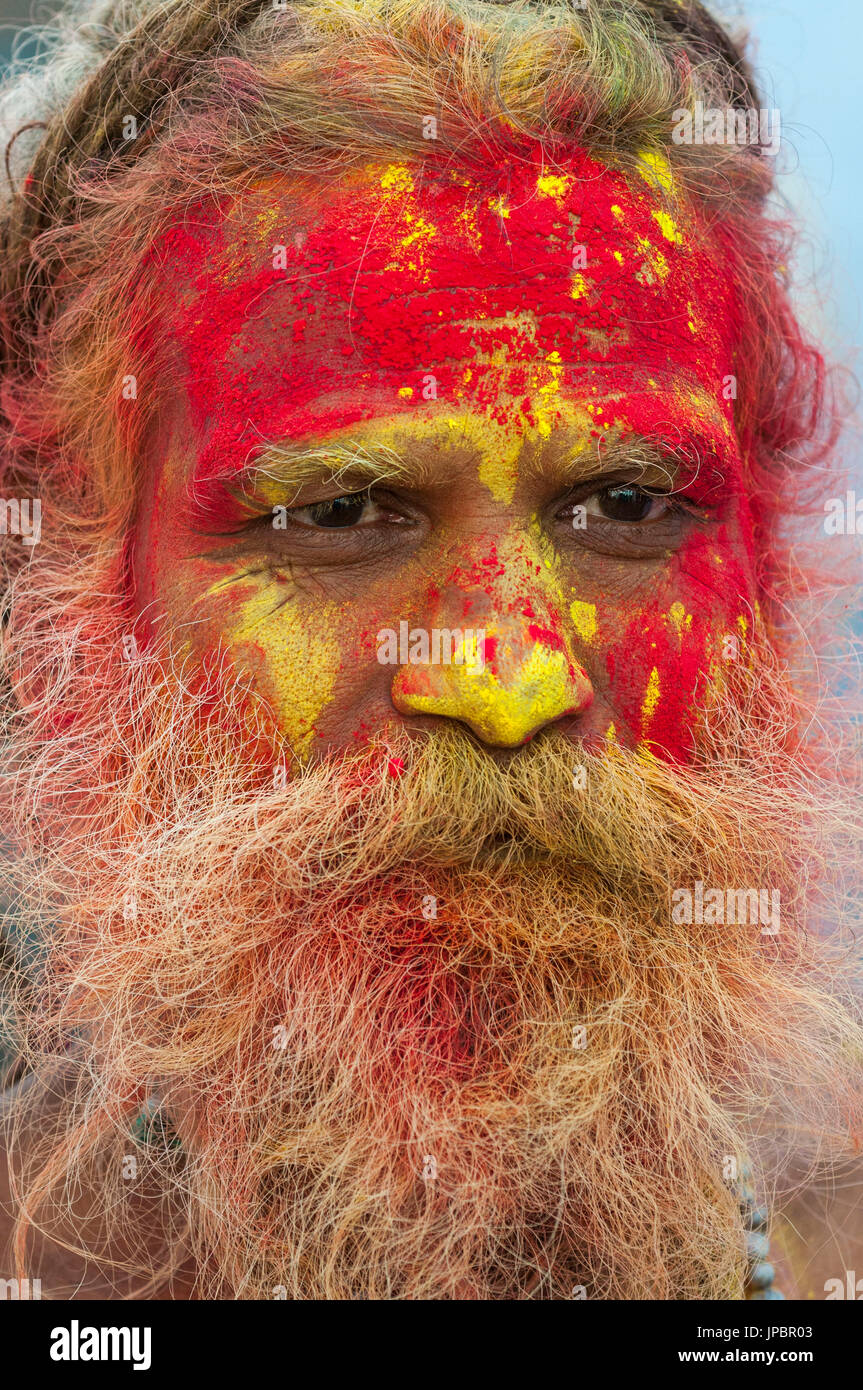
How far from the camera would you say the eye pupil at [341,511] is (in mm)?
1453

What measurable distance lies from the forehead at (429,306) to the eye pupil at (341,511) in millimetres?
95

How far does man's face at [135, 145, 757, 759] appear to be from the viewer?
1.39m

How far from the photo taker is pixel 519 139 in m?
1.43

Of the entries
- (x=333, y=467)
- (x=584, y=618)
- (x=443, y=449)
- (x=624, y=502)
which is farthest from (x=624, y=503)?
(x=333, y=467)

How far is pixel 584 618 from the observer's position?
147 centimetres

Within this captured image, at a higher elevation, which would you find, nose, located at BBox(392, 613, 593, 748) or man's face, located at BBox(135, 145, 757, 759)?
man's face, located at BBox(135, 145, 757, 759)

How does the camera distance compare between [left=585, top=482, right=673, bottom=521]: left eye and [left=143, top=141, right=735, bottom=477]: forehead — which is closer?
[left=143, top=141, right=735, bottom=477]: forehead

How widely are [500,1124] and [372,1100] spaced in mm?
153

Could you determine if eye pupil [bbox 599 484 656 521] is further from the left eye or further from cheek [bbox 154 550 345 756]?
cheek [bbox 154 550 345 756]

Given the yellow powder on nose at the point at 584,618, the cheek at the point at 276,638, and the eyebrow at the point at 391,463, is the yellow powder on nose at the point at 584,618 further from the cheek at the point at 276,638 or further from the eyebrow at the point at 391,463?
the cheek at the point at 276,638

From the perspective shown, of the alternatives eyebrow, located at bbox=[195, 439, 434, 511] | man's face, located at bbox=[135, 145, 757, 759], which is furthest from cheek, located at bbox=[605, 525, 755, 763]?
eyebrow, located at bbox=[195, 439, 434, 511]

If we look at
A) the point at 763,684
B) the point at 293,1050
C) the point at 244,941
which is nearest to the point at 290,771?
the point at 244,941

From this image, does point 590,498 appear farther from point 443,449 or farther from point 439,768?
point 439,768

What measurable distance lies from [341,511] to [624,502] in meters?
0.37
